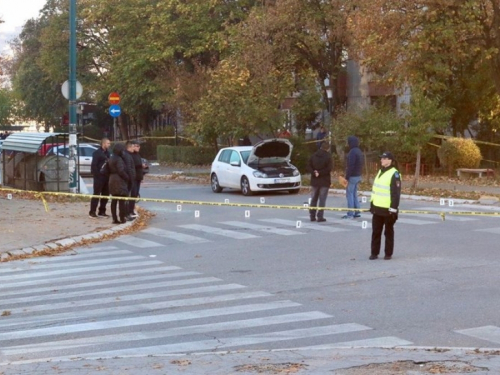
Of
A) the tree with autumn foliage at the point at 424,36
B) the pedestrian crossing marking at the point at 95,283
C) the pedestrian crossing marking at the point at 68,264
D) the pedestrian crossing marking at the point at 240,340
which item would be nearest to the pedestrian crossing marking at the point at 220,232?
the pedestrian crossing marking at the point at 68,264

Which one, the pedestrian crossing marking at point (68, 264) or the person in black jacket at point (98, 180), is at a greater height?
the person in black jacket at point (98, 180)

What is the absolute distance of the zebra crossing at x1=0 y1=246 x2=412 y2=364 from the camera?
8859 millimetres

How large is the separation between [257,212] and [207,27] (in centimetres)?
2752

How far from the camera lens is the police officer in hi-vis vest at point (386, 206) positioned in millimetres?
14211

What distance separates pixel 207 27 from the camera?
49.1 m

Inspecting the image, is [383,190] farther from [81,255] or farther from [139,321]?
[139,321]

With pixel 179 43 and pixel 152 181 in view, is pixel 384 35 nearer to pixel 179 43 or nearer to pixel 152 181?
pixel 152 181

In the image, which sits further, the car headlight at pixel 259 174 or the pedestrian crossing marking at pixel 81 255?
the car headlight at pixel 259 174

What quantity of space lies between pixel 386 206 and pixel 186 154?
38229 mm

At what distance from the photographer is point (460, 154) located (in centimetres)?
3516

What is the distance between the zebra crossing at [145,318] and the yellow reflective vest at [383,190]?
2.91 meters

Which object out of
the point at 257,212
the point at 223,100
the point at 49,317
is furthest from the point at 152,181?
the point at 49,317

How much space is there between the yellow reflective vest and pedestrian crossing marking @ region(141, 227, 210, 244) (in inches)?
175

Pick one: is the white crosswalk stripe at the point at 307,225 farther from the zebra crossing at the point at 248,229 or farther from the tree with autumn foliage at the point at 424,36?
the tree with autumn foliage at the point at 424,36
